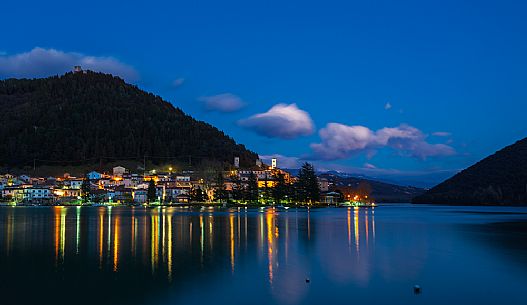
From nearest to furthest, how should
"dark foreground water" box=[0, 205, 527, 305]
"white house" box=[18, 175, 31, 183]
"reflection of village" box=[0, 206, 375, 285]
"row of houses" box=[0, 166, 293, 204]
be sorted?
"dark foreground water" box=[0, 205, 527, 305] → "reflection of village" box=[0, 206, 375, 285] → "row of houses" box=[0, 166, 293, 204] → "white house" box=[18, 175, 31, 183]

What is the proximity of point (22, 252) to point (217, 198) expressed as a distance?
3255 inches

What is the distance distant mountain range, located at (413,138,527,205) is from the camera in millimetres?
106938

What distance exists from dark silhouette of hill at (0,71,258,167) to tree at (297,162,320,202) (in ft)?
220

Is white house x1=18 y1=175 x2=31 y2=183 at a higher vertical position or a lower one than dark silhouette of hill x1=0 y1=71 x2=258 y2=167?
lower

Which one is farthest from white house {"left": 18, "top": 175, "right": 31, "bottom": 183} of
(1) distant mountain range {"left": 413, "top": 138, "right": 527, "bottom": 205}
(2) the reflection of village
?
(2) the reflection of village

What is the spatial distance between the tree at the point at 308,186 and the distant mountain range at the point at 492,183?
40368 mm

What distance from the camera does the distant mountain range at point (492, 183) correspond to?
107 metres

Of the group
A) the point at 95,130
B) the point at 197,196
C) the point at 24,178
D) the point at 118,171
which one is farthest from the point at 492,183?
A: the point at 95,130

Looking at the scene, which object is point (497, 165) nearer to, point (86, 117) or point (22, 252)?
point (22, 252)

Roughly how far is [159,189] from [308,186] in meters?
38.9

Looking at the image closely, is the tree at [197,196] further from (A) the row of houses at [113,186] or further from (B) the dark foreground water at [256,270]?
(B) the dark foreground water at [256,270]

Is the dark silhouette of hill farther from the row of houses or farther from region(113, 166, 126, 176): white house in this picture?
the row of houses

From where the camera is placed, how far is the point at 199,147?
165875 mm

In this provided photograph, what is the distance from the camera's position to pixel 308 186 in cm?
9700
